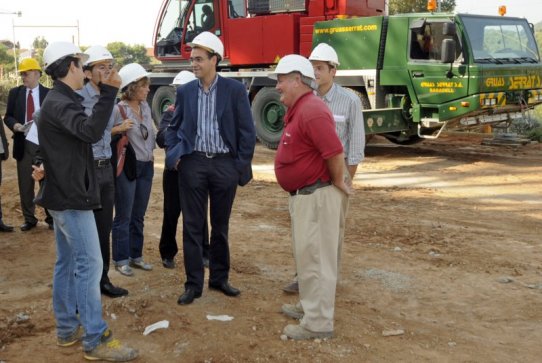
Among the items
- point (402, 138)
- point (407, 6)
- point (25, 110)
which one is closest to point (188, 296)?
point (25, 110)

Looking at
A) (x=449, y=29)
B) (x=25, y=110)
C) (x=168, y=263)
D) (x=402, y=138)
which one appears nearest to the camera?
(x=168, y=263)

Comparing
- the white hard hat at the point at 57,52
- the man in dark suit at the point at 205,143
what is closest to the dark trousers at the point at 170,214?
the man in dark suit at the point at 205,143

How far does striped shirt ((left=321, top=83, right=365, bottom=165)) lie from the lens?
16.6 feet

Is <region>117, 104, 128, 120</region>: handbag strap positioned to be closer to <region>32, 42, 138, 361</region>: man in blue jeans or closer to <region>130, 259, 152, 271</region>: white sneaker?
<region>130, 259, 152, 271</region>: white sneaker

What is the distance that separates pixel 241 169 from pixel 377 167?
7146mm

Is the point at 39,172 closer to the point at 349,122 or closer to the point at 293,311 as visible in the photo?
the point at 293,311

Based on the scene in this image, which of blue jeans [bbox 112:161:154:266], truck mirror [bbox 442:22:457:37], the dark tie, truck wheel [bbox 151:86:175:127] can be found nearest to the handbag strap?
blue jeans [bbox 112:161:154:266]

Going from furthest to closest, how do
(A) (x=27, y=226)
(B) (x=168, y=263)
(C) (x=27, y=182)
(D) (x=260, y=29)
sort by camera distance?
(D) (x=260, y=29)
(A) (x=27, y=226)
(C) (x=27, y=182)
(B) (x=168, y=263)

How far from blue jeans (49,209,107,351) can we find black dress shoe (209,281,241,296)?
124 centimetres

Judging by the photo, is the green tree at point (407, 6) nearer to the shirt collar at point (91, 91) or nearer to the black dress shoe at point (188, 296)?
the shirt collar at point (91, 91)

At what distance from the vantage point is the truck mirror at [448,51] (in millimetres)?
10641

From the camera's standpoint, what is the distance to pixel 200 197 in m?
4.96

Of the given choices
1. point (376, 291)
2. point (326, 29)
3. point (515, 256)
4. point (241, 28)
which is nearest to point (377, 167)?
point (326, 29)

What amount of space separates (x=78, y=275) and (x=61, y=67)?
1.20 m
